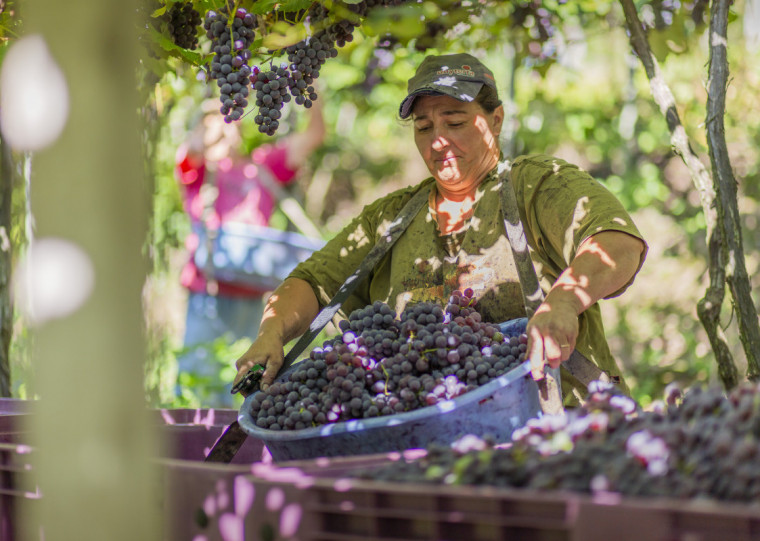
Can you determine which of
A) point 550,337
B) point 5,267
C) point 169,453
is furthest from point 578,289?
point 5,267

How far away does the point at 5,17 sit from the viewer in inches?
93.4

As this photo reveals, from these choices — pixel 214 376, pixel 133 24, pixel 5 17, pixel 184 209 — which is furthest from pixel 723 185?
pixel 184 209

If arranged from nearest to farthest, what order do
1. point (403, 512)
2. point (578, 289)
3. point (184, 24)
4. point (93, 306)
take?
point (93, 306) < point (403, 512) < point (578, 289) < point (184, 24)

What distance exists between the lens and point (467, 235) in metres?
2.29

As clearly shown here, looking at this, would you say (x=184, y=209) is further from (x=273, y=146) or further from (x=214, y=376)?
(x=214, y=376)

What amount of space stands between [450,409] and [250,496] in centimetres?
46

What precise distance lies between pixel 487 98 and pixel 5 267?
1750mm

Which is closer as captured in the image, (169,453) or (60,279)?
(60,279)

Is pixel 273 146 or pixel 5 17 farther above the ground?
pixel 273 146

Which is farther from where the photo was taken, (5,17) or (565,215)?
(5,17)

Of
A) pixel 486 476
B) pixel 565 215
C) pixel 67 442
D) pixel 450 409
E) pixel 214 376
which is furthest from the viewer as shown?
pixel 214 376

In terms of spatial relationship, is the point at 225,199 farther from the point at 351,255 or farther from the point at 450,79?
the point at 450,79

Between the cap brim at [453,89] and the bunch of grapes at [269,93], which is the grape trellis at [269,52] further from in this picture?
the cap brim at [453,89]

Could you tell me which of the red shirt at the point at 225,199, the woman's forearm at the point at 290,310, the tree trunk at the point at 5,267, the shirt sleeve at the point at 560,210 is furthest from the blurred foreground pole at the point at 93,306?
the red shirt at the point at 225,199
